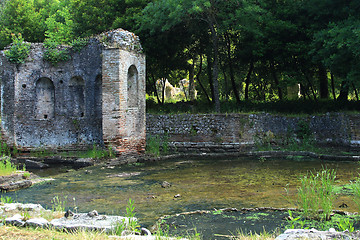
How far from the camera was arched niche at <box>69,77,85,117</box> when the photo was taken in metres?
17.8

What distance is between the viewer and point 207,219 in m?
6.96

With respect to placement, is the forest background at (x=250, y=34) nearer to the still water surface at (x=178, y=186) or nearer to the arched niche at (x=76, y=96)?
the arched niche at (x=76, y=96)

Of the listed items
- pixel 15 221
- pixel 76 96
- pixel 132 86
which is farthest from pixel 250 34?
pixel 15 221

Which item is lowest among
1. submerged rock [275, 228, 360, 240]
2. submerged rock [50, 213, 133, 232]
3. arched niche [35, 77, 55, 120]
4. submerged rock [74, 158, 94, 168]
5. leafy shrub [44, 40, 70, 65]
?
submerged rock [74, 158, 94, 168]

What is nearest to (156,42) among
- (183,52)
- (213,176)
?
(183,52)

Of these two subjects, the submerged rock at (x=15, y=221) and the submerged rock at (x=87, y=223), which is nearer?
the submerged rock at (x=87, y=223)

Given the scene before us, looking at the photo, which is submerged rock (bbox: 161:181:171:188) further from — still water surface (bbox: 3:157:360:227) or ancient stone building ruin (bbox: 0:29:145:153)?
ancient stone building ruin (bbox: 0:29:145:153)

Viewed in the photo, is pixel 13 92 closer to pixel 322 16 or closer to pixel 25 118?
pixel 25 118

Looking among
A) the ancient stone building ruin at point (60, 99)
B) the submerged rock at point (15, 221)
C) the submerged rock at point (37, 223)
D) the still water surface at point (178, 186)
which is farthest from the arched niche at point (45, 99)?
the submerged rock at point (37, 223)

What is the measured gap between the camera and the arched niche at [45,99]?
1791cm

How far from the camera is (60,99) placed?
17906 millimetres

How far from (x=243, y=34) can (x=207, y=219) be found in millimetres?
16203

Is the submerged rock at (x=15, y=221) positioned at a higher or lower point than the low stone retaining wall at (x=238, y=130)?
lower

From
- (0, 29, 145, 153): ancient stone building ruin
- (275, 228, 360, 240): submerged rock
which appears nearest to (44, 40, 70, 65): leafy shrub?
(0, 29, 145, 153): ancient stone building ruin
